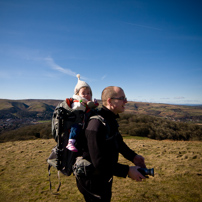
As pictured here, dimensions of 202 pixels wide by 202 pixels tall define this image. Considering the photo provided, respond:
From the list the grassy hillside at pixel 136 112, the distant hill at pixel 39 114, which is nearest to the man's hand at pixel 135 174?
the distant hill at pixel 39 114

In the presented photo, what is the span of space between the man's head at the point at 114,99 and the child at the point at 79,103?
0.44m

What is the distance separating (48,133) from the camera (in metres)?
14.7

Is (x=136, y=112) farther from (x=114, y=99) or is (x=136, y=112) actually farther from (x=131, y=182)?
(x=114, y=99)

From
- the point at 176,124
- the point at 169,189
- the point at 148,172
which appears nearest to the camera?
the point at 148,172

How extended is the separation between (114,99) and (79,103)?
72 centimetres

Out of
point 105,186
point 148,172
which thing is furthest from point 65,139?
point 148,172

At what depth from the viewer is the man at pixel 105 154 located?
172 cm

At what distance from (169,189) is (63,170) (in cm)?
398

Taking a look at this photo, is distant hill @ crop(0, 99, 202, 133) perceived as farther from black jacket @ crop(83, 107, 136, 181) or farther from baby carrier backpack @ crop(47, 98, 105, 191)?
black jacket @ crop(83, 107, 136, 181)

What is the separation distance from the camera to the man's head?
2.24m

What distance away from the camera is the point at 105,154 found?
1.74 metres

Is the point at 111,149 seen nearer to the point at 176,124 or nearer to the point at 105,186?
the point at 105,186

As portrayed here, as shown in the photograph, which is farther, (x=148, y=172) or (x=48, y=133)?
(x=48, y=133)

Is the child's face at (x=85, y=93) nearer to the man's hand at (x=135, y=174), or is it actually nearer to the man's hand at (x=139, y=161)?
the man's hand at (x=139, y=161)
